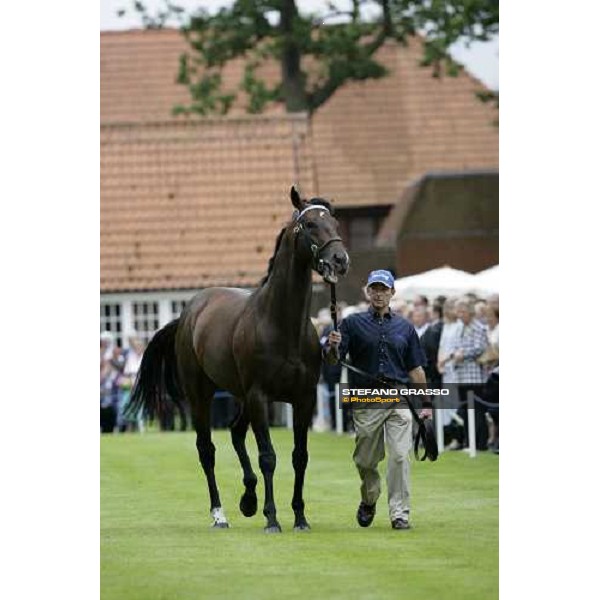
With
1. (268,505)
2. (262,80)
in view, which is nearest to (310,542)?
(268,505)

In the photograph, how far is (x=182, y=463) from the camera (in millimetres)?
21516

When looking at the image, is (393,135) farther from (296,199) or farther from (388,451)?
(296,199)

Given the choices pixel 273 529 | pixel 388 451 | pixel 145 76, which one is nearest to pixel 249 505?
pixel 273 529

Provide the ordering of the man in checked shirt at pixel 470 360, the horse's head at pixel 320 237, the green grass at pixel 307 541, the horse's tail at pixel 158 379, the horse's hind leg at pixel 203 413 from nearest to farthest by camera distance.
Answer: the green grass at pixel 307 541, the horse's head at pixel 320 237, the horse's hind leg at pixel 203 413, the horse's tail at pixel 158 379, the man in checked shirt at pixel 470 360

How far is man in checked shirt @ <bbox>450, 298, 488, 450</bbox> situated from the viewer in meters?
20.0

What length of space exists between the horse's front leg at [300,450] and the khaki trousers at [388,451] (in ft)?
1.24

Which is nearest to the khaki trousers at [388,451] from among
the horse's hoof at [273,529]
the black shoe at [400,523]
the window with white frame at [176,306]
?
the black shoe at [400,523]

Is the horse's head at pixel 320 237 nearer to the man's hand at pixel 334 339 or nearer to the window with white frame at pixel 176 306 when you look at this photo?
the man's hand at pixel 334 339

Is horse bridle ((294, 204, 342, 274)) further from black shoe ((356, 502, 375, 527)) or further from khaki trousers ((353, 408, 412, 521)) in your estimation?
black shoe ((356, 502, 375, 527))

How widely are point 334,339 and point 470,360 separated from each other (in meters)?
6.06

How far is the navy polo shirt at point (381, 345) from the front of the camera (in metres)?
14.6
